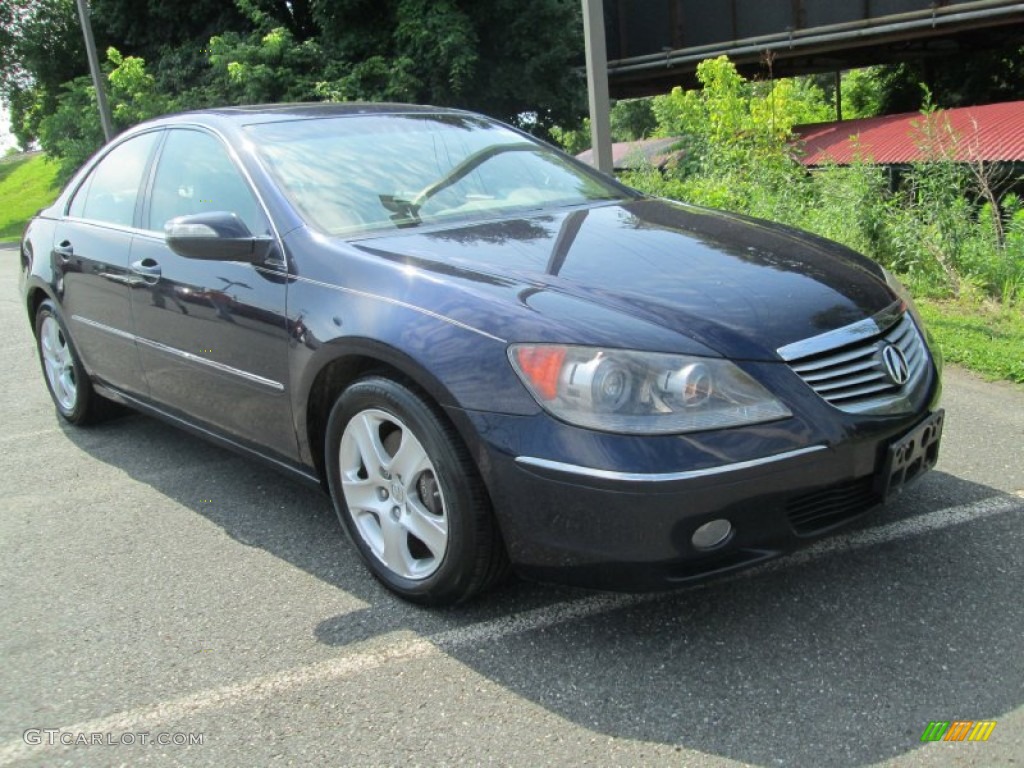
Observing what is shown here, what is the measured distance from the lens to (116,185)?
4.57 m

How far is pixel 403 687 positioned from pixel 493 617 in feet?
1.40

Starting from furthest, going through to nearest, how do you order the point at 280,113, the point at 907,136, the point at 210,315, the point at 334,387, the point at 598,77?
the point at 907,136 → the point at 598,77 → the point at 280,113 → the point at 210,315 → the point at 334,387

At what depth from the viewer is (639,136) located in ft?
178

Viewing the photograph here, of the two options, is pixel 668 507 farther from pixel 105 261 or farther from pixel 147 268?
pixel 105 261

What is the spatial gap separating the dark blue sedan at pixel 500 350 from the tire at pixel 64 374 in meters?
0.84

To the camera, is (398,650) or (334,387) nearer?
(398,650)

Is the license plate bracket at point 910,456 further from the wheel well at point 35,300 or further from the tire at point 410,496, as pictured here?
the wheel well at point 35,300

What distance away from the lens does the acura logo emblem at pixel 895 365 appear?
9.38ft

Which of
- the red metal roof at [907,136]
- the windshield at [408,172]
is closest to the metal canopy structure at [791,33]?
the red metal roof at [907,136]

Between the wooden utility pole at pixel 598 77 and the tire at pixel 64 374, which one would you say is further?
the wooden utility pole at pixel 598 77

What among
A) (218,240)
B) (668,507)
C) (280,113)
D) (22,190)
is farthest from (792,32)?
(22,190)

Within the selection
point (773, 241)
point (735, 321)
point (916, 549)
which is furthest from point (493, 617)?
point (773, 241)

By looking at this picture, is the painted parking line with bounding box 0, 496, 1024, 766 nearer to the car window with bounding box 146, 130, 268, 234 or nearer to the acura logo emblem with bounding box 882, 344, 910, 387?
the acura logo emblem with bounding box 882, 344, 910, 387

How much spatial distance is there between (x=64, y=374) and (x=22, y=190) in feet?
132
